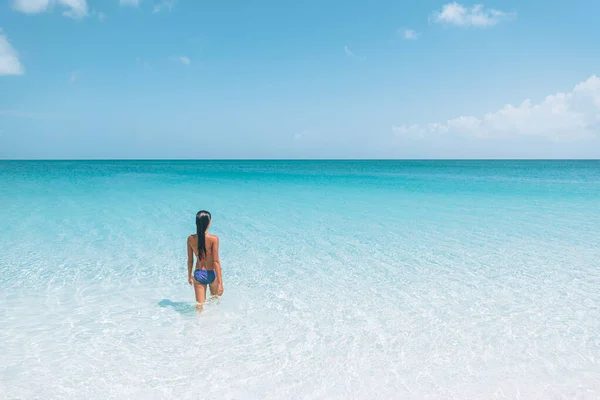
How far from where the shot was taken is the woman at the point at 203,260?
449 cm

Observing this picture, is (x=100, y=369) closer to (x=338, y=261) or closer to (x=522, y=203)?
→ (x=338, y=261)

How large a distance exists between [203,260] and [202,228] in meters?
0.47

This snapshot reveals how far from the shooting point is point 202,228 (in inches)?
174

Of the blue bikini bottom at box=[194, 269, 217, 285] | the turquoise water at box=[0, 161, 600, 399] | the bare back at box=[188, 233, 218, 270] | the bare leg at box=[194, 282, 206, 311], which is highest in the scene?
the bare back at box=[188, 233, 218, 270]

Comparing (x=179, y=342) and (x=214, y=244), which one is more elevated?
(x=214, y=244)

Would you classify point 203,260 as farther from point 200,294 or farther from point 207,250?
point 200,294

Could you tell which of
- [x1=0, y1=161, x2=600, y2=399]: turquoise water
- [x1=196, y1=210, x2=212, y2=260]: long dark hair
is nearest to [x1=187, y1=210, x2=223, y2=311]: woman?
[x1=196, y1=210, x2=212, y2=260]: long dark hair

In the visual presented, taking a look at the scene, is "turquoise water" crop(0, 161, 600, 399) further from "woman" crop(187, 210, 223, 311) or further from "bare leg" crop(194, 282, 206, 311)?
"woman" crop(187, 210, 223, 311)

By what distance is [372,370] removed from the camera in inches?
141

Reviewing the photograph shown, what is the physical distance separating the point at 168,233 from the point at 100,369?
608cm

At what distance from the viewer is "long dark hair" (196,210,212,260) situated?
4344 mm

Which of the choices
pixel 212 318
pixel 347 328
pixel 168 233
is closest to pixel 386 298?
pixel 347 328

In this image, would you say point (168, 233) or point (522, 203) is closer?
point (168, 233)

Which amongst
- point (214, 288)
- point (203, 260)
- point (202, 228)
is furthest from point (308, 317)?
point (202, 228)
